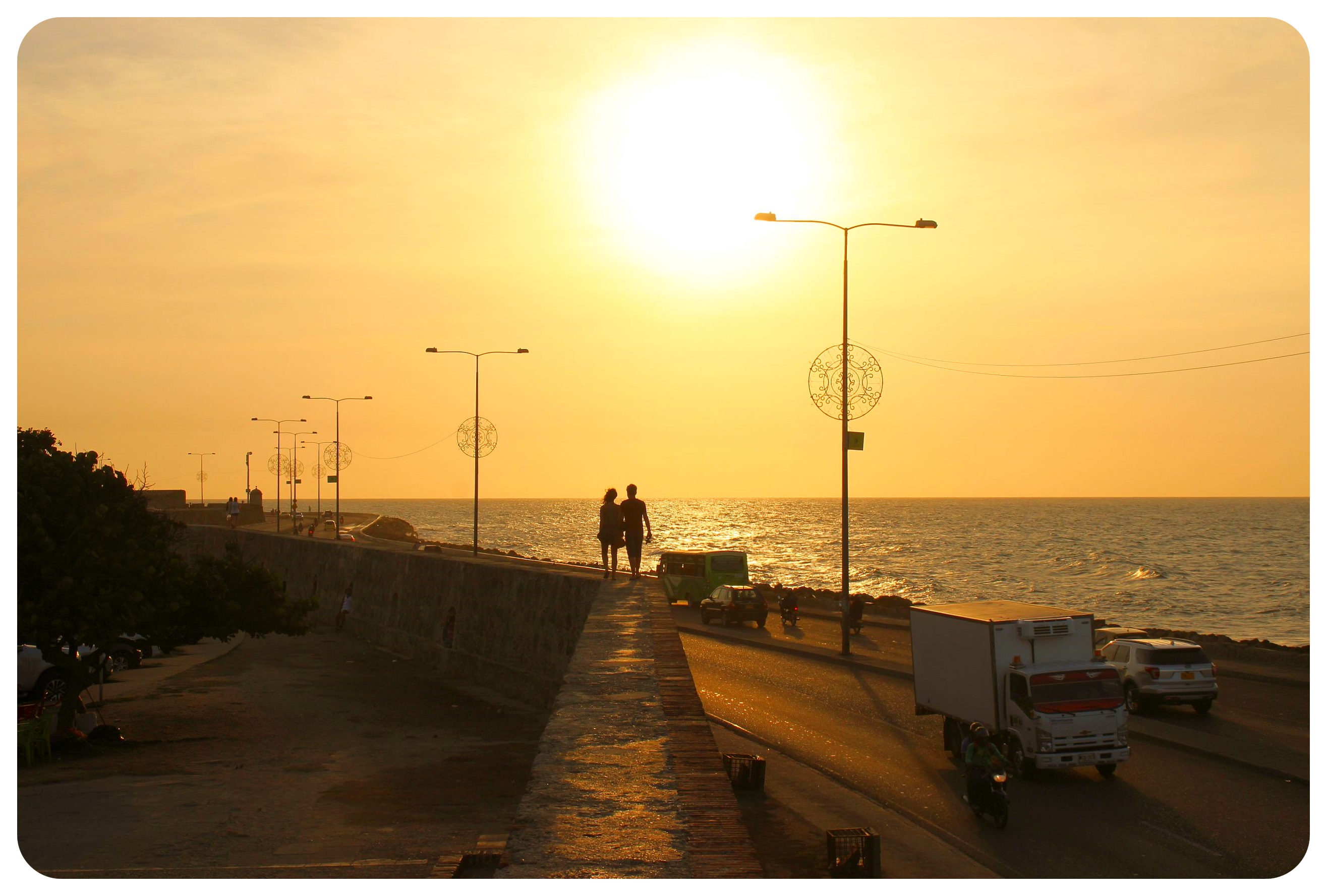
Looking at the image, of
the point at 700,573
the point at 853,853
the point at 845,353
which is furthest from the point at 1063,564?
the point at 853,853

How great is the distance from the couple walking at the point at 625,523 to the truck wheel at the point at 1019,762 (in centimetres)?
688

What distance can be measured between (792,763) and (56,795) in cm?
1265

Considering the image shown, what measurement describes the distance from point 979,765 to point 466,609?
62.9ft

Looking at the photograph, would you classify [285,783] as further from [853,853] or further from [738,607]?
[738,607]

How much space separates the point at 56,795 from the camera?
61.4ft

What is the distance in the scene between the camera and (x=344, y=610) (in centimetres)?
4247

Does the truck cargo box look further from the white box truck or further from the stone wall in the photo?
the stone wall

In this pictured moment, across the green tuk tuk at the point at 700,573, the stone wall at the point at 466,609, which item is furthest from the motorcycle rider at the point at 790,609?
the stone wall at the point at 466,609

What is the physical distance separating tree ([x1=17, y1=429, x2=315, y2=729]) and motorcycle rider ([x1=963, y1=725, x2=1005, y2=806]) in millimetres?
16437

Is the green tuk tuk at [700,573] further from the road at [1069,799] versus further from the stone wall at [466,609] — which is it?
the road at [1069,799]

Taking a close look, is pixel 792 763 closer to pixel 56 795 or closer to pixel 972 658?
pixel 972 658

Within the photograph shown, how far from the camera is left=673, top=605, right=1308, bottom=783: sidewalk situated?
59.5 feet

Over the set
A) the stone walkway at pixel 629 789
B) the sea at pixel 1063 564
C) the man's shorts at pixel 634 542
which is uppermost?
the man's shorts at pixel 634 542

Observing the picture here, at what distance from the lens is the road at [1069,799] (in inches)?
505
